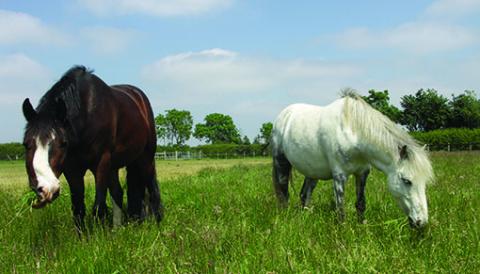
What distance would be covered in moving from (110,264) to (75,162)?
152cm

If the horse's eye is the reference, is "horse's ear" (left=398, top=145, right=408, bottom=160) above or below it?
above

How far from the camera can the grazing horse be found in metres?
3.68

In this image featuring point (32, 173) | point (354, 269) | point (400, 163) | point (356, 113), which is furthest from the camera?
point (356, 113)

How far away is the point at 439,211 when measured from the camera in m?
5.25

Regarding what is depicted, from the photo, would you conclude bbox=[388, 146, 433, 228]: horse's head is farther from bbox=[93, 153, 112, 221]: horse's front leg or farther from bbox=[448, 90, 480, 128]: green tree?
bbox=[448, 90, 480, 128]: green tree

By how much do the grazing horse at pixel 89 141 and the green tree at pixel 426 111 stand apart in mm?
61786

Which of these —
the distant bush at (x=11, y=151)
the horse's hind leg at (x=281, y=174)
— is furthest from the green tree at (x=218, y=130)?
the horse's hind leg at (x=281, y=174)

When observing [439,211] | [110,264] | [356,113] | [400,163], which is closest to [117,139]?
[110,264]

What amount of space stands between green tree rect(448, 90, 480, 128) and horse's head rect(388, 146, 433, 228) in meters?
62.9

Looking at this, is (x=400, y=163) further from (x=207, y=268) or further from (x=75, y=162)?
(x=75, y=162)

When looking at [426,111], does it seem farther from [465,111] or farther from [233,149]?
[233,149]

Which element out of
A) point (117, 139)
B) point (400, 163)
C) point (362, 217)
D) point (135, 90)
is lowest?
point (362, 217)

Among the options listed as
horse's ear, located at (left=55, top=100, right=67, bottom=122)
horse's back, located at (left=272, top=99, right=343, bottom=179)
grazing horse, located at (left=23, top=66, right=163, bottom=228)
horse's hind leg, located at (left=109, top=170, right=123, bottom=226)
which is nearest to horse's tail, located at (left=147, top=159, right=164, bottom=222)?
grazing horse, located at (left=23, top=66, right=163, bottom=228)

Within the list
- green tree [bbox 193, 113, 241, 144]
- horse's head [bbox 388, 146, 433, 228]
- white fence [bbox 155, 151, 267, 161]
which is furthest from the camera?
green tree [bbox 193, 113, 241, 144]
